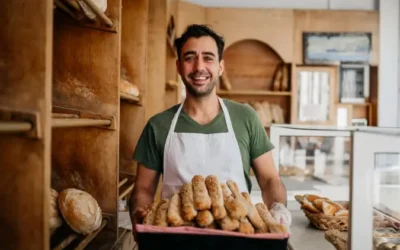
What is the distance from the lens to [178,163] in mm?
1848

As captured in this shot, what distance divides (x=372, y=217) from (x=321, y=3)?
4.08 metres

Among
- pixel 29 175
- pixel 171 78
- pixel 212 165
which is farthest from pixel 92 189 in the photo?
pixel 171 78

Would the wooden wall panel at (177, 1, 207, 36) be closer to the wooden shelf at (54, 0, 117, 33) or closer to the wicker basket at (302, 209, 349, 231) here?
the wooden shelf at (54, 0, 117, 33)

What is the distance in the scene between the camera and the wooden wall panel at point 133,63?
245 centimetres

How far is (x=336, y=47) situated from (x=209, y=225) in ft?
12.0

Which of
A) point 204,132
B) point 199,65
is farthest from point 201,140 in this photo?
point 199,65

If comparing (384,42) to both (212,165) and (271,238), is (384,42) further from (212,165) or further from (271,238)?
(271,238)

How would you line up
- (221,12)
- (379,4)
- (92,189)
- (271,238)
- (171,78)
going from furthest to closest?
(379,4) → (221,12) → (171,78) → (92,189) → (271,238)

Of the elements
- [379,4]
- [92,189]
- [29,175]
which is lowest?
[92,189]

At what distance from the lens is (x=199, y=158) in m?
1.85

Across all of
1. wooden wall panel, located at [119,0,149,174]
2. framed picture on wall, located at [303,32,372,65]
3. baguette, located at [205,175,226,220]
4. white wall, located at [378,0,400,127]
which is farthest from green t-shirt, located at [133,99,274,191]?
white wall, located at [378,0,400,127]

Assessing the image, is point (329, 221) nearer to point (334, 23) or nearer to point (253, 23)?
point (253, 23)

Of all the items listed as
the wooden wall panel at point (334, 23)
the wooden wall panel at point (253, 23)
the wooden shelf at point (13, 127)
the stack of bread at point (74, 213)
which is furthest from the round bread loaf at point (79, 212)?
the wooden wall panel at point (334, 23)

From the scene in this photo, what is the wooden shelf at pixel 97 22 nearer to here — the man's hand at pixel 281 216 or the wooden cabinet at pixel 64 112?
the wooden cabinet at pixel 64 112
